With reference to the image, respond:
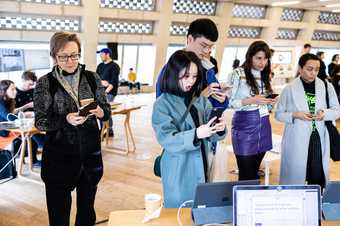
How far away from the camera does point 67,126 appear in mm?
2076

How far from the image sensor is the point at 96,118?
87.0 inches

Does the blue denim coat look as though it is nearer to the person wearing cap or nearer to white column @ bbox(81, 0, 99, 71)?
the person wearing cap

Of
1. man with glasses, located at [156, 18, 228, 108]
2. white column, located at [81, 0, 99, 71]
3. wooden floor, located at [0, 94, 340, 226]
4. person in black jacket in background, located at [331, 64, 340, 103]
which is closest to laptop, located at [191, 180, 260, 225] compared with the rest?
man with glasses, located at [156, 18, 228, 108]

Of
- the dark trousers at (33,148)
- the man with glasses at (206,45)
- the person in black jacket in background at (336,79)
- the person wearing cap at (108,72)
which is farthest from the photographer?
the person in black jacket in background at (336,79)

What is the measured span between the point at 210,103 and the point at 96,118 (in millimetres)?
698

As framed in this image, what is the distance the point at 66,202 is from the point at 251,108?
153cm

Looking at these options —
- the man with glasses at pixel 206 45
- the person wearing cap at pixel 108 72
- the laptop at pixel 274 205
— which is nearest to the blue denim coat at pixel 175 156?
the man with glasses at pixel 206 45

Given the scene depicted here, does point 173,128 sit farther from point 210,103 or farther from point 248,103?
point 248,103

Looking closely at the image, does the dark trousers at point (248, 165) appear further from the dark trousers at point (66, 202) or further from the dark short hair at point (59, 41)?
the dark short hair at point (59, 41)

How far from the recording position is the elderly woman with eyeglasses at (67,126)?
80.0 inches

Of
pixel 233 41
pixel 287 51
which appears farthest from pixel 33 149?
pixel 287 51

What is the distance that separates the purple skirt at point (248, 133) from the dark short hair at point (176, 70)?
3.79 ft

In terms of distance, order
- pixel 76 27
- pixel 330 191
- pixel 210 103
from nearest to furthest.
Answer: pixel 330 191, pixel 210 103, pixel 76 27

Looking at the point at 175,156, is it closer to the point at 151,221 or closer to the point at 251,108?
the point at 151,221
